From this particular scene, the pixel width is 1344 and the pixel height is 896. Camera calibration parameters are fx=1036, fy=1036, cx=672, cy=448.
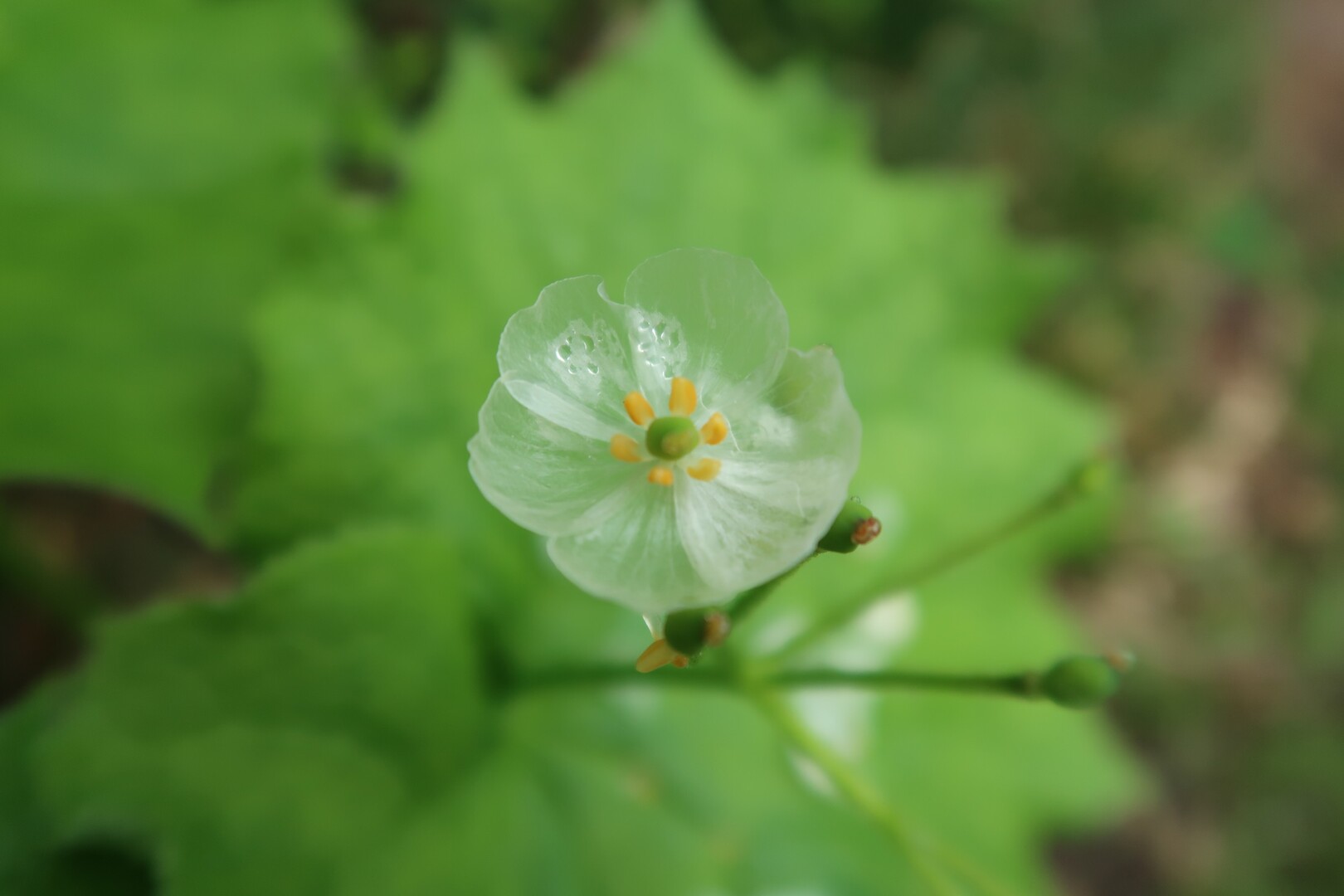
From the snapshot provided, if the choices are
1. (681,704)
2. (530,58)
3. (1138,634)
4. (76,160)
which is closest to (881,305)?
(681,704)

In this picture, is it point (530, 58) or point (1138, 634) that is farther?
point (1138, 634)

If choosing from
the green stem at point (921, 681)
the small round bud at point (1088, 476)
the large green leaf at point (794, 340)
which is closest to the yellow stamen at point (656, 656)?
the green stem at point (921, 681)

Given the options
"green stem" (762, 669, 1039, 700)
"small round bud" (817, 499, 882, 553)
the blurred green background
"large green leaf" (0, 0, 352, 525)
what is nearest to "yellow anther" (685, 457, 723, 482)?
"small round bud" (817, 499, 882, 553)

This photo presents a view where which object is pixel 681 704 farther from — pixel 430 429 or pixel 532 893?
pixel 430 429

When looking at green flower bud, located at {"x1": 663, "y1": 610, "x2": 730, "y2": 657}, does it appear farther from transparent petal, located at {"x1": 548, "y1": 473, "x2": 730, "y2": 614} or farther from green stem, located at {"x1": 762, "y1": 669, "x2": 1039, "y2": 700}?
green stem, located at {"x1": 762, "y1": 669, "x2": 1039, "y2": 700}

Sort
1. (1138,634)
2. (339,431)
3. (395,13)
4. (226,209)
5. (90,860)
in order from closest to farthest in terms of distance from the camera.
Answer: (90,860), (339,431), (226,209), (395,13), (1138,634)

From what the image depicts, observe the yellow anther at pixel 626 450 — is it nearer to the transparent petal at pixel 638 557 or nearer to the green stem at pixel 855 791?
the transparent petal at pixel 638 557
